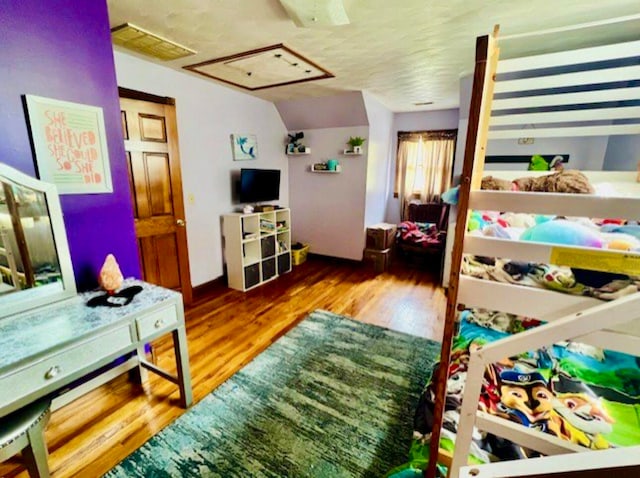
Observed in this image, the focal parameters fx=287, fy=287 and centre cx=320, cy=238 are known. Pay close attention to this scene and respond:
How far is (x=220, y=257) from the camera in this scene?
12.0 ft

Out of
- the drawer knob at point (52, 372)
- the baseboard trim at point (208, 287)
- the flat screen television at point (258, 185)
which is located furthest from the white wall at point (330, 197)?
the drawer knob at point (52, 372)

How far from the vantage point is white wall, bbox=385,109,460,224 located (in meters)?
4.79

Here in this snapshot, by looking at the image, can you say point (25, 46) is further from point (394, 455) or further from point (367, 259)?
point (367, 259)

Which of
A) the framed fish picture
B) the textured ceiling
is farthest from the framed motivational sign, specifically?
the framed fish picture

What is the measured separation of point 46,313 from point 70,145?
0.87 m

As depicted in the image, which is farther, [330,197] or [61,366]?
[330,197]

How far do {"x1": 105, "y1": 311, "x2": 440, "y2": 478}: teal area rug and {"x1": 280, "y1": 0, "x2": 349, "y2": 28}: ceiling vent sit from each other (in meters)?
2.33

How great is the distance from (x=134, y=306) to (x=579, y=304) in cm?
186

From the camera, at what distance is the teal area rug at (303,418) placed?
143 cm

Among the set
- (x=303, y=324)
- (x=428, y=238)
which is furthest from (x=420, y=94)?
(x=303, y=324)

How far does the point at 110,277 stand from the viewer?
1.56m

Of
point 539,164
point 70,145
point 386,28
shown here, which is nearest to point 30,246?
point 70,145

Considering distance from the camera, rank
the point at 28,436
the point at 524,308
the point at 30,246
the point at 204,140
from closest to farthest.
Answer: the point at 524,308, the point at 28,436, the point at 30,246, the point at 204,140

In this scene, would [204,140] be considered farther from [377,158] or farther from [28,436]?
[28,436]
